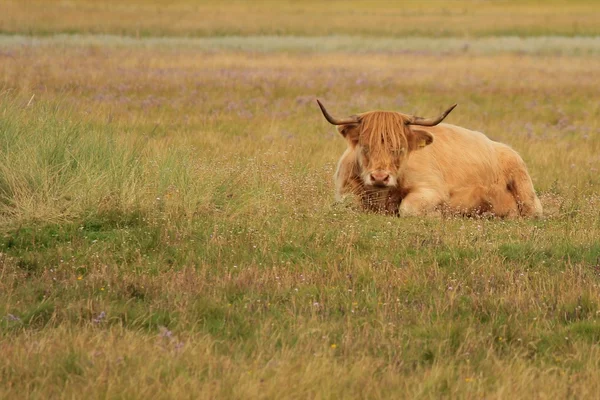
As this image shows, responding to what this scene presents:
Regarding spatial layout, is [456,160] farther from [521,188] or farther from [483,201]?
[521,188]

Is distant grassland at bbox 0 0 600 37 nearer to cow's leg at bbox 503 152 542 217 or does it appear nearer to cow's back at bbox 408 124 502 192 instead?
cow's back at bbox 408 124 502 192

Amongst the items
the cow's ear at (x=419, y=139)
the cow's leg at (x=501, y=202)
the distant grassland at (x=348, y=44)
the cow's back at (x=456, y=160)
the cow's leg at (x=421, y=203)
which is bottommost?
the distant grassland at (x=348, y=44)

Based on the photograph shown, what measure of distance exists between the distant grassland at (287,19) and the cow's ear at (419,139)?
32.9m

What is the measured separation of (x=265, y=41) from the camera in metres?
41.2

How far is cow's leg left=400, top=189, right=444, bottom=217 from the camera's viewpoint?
33.1 feet

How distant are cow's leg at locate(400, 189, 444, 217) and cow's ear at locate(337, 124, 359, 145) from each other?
2.51ft

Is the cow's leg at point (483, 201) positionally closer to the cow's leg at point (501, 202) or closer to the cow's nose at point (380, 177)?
the cow's leg at point (501, 202)

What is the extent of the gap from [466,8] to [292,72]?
4511 centimetres

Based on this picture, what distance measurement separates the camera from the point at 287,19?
56.4 meters

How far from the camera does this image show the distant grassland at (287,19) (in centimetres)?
4656

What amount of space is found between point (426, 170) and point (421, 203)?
1.81 ft

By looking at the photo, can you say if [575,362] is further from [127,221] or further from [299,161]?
[299,161]

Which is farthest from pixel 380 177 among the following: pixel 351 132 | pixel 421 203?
pixel 351 132

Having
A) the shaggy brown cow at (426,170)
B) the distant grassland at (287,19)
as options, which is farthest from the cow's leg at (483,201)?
the distant grassland at (287,19)
